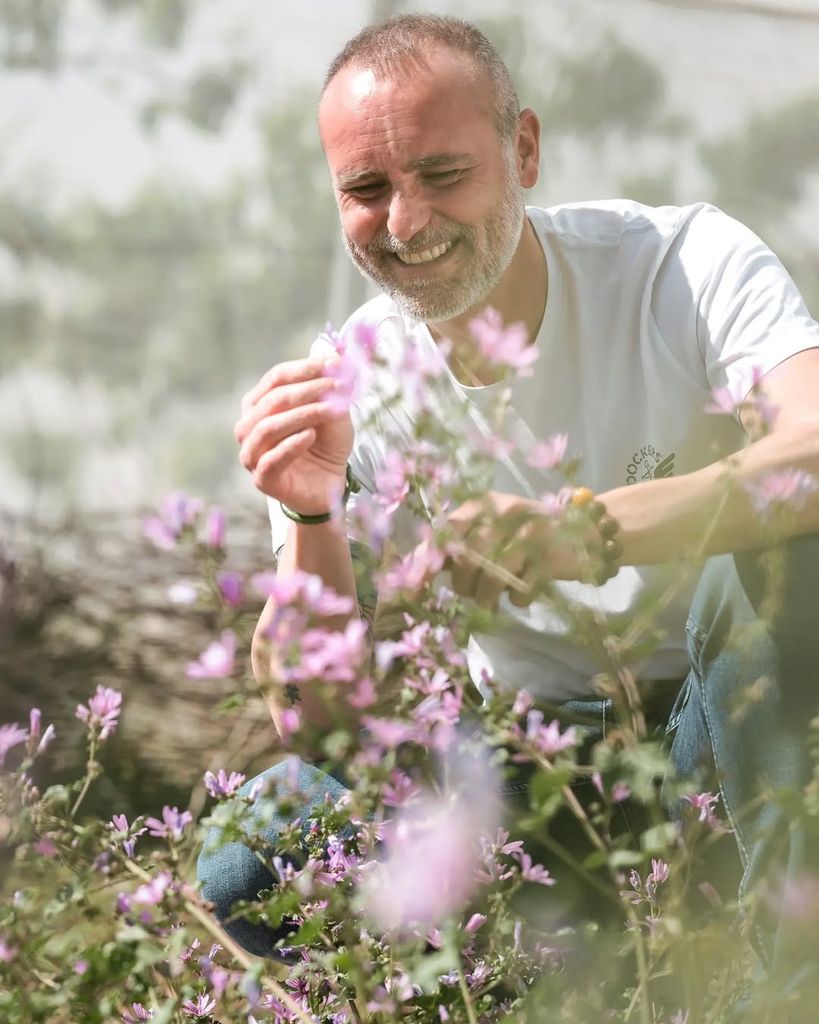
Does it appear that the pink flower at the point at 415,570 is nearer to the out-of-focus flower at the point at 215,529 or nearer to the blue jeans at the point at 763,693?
the out-of-focus flower at the point at 215,529

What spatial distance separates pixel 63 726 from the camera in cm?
355

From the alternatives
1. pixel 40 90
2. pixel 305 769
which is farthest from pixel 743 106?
pixel 305 769

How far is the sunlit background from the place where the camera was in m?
3.88

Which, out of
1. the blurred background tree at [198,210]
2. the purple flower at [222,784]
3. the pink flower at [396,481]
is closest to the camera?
the pink flower at [396,481]

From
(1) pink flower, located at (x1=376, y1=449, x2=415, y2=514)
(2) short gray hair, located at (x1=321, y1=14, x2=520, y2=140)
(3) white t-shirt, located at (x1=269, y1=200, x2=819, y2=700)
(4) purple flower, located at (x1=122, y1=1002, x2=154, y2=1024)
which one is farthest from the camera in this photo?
(2) short gray hair, located at (x1=321, y1=14, x2=520, y2=140)

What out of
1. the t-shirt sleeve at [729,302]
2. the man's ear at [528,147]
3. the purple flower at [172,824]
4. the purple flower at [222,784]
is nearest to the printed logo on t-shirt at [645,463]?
the t-shirt sleeve at [729,302]

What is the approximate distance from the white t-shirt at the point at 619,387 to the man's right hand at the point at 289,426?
0.95 feet

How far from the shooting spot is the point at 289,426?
126 cm

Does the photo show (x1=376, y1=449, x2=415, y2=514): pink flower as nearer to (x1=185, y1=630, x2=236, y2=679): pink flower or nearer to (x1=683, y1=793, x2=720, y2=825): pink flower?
(x1=185, y1=630, x2=236, y2=679): pink flower

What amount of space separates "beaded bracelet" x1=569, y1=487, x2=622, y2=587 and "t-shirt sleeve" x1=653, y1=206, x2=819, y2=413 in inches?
20.4

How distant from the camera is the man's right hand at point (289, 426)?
1240 mm

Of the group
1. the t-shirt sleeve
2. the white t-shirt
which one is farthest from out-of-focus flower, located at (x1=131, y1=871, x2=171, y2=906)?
the t-shirt sleeve

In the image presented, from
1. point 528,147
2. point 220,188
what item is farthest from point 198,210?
point 528,147

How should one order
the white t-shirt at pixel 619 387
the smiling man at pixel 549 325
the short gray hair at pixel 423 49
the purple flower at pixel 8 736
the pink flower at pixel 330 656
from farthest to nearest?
1. the short gray hair at pixel 423 49
2. the white t-shirt at pixel 619 387
3. the smiling man at pixel 549 325
4. the purple flower at pixel 8 736
5. the pink flower at pixel 330 656
